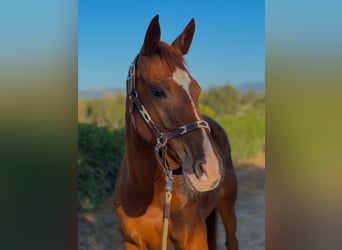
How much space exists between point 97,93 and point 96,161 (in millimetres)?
1083

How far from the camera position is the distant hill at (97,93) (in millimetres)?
3295

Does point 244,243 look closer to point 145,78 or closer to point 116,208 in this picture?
point 116,208

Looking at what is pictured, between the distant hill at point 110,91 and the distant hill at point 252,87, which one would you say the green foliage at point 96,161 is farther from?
the distant hill at point 252,87

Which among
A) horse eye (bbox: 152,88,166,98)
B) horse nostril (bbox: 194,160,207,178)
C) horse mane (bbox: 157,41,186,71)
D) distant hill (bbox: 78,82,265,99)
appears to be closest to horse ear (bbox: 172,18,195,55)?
horse mane (bbox: 157,41,186,71)

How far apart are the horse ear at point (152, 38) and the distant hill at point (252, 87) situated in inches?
83.2

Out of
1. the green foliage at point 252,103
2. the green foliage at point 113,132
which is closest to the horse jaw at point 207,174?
the green foliage at point 113,132

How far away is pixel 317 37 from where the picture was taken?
1760 mm

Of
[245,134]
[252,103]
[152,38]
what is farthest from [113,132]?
[152,38]

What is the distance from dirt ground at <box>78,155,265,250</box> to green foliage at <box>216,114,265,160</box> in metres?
0.11

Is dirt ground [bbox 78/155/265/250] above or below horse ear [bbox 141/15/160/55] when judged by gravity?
below

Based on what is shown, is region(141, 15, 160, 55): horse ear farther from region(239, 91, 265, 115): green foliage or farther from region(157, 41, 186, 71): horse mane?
region(239, 91, 265, 115): green foliage

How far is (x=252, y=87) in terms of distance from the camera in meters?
3.91

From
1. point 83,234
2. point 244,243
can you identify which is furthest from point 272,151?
point 83,234

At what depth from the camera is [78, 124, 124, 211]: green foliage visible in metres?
3.98
